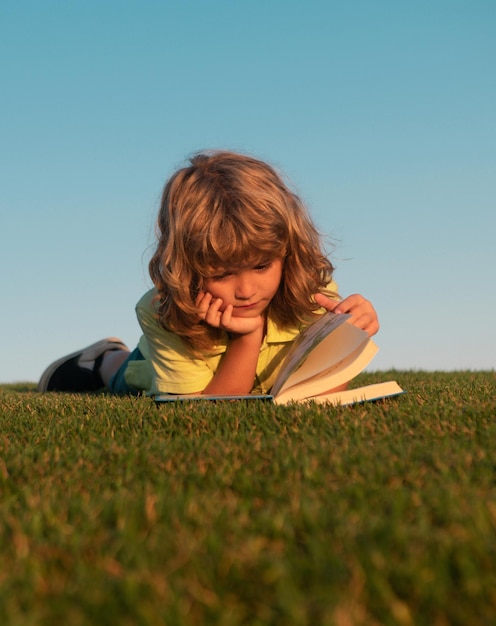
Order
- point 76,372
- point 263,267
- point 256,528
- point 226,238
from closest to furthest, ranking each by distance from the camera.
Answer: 1. point 256,528
2. point 226,238
3. point 263,267
4. point 76,372

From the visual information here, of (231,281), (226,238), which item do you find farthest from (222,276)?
(226,238)

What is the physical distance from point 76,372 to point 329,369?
372cm

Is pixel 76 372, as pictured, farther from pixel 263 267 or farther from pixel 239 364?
pixel 263 267

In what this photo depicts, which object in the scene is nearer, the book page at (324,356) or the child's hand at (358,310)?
the book page at (324,356)

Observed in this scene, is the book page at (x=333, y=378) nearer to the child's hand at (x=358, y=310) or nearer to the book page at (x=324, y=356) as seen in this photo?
the book page at (x=324, y=356)

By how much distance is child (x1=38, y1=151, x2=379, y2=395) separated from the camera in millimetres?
3732

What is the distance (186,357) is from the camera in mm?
4312

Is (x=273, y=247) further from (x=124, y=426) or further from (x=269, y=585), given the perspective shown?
(x=269, y=585)

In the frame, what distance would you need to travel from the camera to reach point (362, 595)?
1106 mm

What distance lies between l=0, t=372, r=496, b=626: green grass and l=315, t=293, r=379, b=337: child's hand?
151 centimetres

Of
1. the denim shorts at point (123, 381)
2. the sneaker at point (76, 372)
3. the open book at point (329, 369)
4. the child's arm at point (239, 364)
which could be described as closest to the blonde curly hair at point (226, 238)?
the child's arm at point (239, 364)

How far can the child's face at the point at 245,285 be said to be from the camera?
374cm

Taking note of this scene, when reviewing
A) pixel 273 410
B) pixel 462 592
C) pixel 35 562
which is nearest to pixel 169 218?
pixel 273 410

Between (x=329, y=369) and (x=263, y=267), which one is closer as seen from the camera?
(x=329, y=369)
